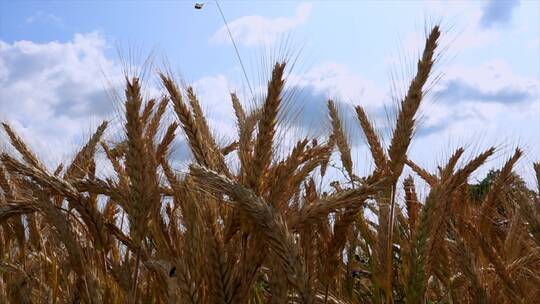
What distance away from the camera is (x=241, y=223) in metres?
2.03

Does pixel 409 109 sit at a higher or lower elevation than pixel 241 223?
higher

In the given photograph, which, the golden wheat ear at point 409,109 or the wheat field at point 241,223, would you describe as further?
the golden wheat ear at point 409,109

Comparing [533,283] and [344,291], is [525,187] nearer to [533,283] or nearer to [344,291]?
[533,283]

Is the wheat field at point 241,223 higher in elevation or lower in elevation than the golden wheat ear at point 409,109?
lower

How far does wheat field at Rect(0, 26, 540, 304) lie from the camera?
1.98 metres

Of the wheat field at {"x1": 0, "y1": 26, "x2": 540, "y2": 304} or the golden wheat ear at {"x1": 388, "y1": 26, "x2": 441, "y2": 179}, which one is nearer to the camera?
the wheat field at {"x1": 0, "y1": 26, "x2": 540, "y2": 304}

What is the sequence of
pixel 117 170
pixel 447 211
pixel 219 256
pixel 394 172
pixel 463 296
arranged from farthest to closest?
pixel 463 296, pixel 447 211, pixel 117 170, pixel 394 172, pixel 219 256

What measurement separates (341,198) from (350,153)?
5.74ft

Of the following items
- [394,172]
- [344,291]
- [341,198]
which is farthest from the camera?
[344,291]

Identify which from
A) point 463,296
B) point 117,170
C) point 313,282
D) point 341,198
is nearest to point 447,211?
point 463,296

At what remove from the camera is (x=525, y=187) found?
13.1 ft

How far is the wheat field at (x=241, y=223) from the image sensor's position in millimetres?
1981

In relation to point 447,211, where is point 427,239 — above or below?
Answer: below

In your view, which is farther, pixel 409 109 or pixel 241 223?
pixel 409 109
